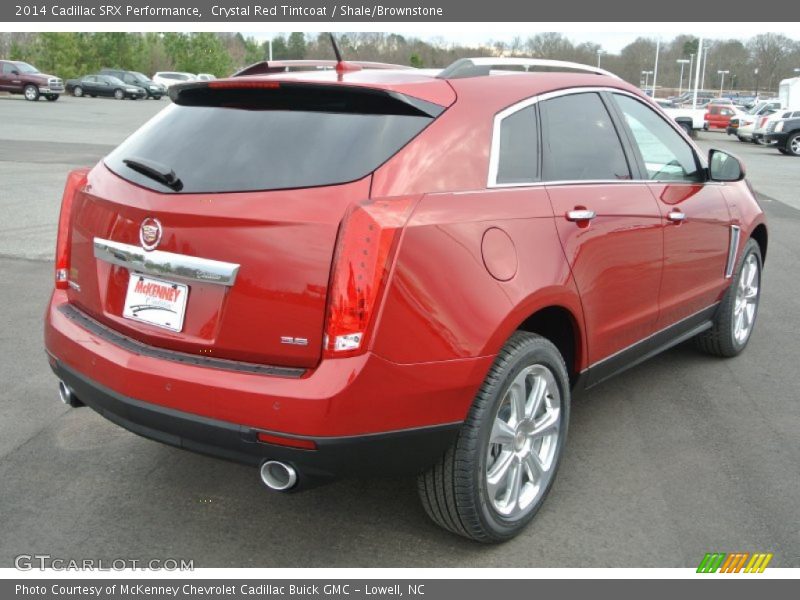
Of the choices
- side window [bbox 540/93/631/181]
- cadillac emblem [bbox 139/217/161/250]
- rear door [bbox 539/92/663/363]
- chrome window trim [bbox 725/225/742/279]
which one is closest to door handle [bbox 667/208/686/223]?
rear door [bbox 539/92/663/363]

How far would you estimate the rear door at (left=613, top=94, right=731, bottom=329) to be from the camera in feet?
14.0

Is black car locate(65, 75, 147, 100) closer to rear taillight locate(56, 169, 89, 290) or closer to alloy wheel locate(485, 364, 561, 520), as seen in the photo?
rear taillight locate(56, 169, 89, 290)

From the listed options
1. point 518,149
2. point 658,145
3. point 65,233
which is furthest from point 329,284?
point 658,145

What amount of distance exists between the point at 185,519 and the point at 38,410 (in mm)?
1523

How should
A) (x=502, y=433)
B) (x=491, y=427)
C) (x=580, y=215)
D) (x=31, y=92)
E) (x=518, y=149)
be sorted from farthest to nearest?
(x=31, y=92)
(x=580, y=215)
(x=518, y=149)
(x=502, y=433)
(x=491, y=427)

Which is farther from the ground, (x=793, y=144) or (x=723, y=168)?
(x=723, y=168)

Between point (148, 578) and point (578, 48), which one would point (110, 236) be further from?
point (578, 48)

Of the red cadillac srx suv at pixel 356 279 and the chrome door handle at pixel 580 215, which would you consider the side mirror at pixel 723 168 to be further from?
the chrome door handle at pixel 580 215

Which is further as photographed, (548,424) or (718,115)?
(718,115)

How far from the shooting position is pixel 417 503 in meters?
3.57

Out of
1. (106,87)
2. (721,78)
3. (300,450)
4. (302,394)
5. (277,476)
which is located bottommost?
(106,87)

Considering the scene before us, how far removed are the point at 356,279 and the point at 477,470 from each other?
0.87 meters

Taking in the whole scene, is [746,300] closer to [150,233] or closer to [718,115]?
[150,233]
